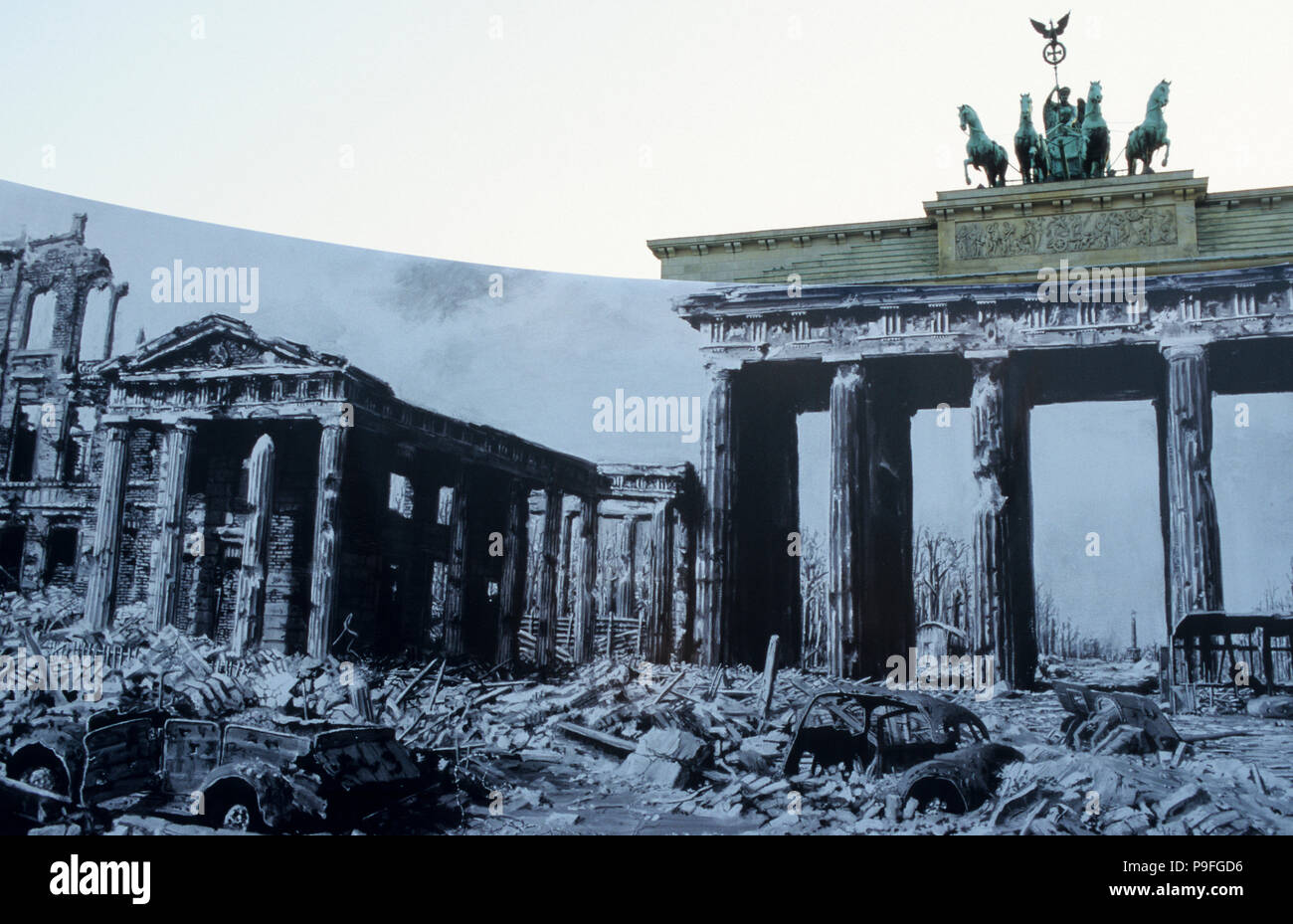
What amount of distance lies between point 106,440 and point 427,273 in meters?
3.20

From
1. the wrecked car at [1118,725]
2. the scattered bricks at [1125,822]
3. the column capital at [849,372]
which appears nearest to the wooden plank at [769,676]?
the wrecked car at [1118,725]

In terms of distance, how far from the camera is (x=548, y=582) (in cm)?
1070

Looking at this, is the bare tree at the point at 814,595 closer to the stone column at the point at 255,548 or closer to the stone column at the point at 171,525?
the stone column at the point at 255,548

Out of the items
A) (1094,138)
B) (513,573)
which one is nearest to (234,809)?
(513,573)

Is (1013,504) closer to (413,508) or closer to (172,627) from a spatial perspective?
(413,508)

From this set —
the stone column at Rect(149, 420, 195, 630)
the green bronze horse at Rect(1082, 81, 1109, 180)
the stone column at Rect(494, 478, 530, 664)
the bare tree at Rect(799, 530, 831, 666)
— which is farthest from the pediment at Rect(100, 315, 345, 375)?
the green bronze horse at Rect(1082, 81, 1109, 180)

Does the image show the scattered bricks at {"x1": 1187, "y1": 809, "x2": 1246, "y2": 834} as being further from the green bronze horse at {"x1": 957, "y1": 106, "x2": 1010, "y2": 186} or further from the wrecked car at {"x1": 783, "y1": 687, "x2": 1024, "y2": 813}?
the green bronze horse at {"x1": 957, "y1": 106, "x2": 1010, "y2": 186}

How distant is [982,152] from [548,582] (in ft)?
27.1

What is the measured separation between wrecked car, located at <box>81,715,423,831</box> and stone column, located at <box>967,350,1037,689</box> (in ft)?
16.9

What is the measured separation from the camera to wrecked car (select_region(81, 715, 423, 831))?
9133 millimetres

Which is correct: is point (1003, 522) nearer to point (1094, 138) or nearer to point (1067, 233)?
point (1067, 233)

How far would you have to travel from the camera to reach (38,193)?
10508 mm

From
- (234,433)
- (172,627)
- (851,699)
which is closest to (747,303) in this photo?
(851,699)
